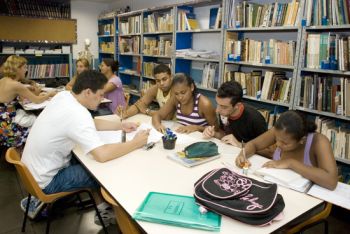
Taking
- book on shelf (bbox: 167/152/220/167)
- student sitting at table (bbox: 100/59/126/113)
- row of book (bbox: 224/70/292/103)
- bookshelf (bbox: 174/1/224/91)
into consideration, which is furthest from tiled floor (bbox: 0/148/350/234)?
bookshelf (bbox: 174/1/224/91)

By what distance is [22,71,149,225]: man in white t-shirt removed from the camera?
1.59m

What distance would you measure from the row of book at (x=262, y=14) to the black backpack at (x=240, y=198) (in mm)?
1965

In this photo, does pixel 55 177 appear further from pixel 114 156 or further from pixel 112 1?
pixel 112 1

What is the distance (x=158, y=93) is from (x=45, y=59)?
4.21 metres

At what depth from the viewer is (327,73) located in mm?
2498

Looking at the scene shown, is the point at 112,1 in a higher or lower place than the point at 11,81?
higher

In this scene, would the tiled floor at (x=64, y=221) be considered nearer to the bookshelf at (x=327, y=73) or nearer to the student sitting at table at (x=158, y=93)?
the bookshelf at (x=327, y=73)

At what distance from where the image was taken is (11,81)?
3027mm

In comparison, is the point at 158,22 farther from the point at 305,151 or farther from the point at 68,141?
the point at 305,151

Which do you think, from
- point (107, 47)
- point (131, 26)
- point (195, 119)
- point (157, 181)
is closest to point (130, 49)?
point (131, 26)

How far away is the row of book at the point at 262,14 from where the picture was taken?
101 inches

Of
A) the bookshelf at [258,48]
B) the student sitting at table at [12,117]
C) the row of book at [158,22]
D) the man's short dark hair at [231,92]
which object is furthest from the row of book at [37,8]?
the man's short dark hair at [231,92]

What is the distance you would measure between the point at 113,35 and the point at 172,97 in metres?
3.72

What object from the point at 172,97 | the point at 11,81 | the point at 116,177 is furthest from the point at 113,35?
the point at 116,177
